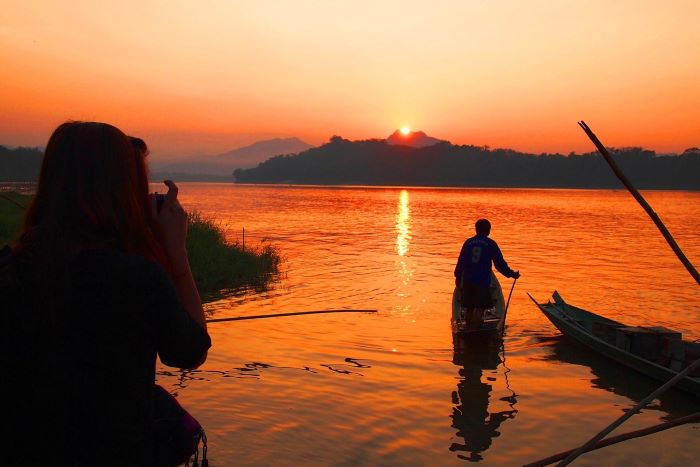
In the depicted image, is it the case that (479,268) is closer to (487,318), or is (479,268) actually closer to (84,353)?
(487,318)

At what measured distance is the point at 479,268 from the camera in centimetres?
1241

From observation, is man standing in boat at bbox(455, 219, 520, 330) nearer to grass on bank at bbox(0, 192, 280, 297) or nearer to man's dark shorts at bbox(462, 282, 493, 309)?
man's dark shorts at bbox(462, 282, 493, 309)

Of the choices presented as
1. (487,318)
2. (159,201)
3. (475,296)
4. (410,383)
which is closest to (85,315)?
(159,201)

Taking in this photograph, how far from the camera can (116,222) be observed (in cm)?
192

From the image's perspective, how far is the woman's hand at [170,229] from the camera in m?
2.10

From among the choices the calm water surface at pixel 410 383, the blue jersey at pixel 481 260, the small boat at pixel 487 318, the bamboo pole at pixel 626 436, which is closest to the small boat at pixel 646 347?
the calm water surface at pixel 410 383

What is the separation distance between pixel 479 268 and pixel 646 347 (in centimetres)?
338

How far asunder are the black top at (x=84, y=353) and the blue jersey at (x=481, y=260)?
10.8 m

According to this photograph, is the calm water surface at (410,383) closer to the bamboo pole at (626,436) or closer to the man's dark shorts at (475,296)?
the man's dark shorts at (475,296)

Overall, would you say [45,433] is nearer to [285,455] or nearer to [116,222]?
[116,222]

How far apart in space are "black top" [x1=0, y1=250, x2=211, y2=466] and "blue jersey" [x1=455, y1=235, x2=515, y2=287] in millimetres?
10780

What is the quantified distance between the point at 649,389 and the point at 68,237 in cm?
1054

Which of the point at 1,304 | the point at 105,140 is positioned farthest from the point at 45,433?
the point at 105,140

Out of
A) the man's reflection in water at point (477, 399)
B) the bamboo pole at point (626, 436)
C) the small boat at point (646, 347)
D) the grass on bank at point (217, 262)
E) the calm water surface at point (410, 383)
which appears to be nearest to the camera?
the bamboo pole at point (626, 436)
